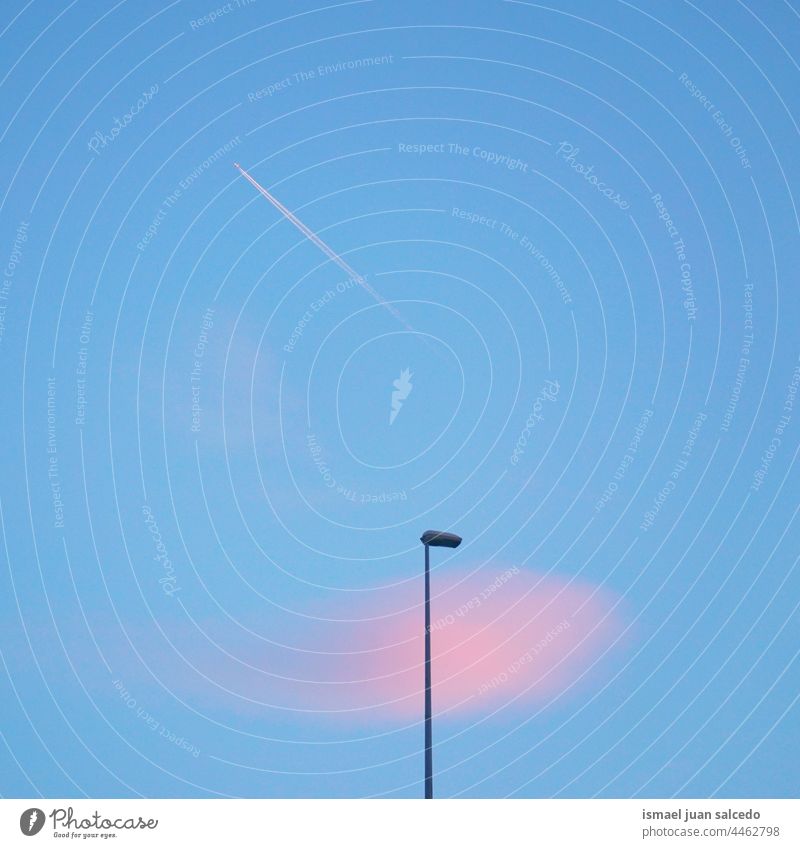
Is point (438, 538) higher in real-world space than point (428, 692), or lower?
higher

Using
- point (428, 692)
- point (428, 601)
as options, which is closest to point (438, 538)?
point (428, 601)

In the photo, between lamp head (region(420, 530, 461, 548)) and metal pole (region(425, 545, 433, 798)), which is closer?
metal pole (region(425, 545, 433, 798))

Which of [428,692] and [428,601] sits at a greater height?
[428,601]

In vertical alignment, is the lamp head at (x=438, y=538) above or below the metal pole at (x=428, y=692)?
above

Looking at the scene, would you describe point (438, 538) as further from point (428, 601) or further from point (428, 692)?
point (428, 692)

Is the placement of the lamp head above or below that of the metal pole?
above

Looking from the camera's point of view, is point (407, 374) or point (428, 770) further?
point (407, 374)

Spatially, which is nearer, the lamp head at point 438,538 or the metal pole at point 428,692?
the metal pole at point 428,692

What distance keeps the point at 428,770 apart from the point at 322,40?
1614cm
